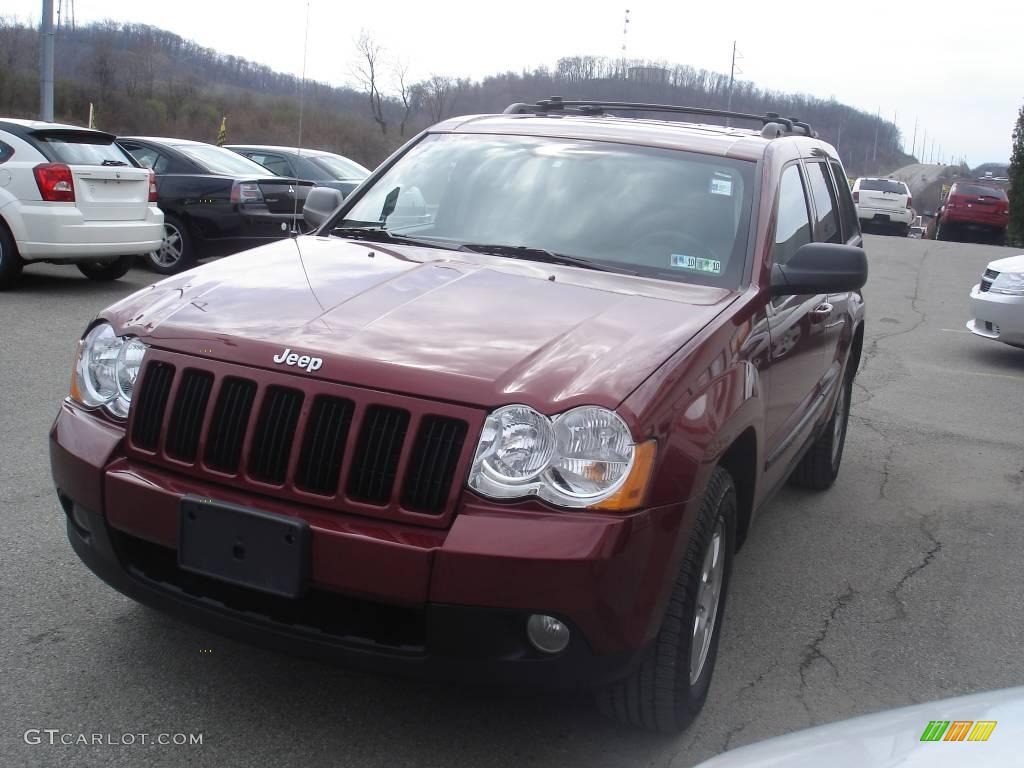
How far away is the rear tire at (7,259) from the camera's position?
9.63m

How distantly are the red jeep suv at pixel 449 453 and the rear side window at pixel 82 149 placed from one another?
700 centimetres

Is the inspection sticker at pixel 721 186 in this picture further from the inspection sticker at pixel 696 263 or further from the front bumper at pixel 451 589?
the front bumper at pixel 451 589

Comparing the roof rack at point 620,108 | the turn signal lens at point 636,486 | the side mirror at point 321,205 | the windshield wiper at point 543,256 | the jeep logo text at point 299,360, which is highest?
the roof rack at point 620,108

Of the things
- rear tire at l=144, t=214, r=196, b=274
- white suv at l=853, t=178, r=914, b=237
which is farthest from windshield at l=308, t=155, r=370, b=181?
white suv at l=853, t=178, r=914, b=237

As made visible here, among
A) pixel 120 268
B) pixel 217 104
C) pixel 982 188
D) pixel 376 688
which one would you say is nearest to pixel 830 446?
pixel 376 688

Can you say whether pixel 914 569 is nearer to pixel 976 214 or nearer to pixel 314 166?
pixel 314 166

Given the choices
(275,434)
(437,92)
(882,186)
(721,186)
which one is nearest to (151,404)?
(275,434)

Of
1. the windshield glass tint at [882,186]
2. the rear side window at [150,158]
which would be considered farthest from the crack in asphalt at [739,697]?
the windshield glass tint at [882,186]

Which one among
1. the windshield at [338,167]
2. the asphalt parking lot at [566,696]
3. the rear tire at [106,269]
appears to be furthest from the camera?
the windshield at [338,167]

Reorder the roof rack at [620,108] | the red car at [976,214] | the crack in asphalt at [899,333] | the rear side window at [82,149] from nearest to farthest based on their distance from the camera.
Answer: the roof rack at [620,108] → the rear side window at [82,149] → the crack in asphalt at [899,333] → the red car at [976,214]

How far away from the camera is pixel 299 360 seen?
2.71m

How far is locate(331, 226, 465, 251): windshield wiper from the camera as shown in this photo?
392cm

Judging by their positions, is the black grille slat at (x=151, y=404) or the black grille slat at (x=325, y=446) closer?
the black grille slat at (x=325, y=446)

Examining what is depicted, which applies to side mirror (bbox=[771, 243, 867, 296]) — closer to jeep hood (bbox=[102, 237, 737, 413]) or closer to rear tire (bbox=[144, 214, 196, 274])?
jeep hood (bbox=[102, 237, 737, 413])
